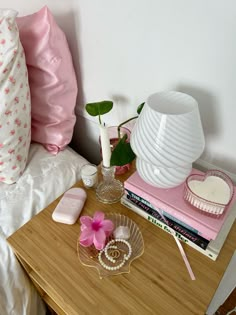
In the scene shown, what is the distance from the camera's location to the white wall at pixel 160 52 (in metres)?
0.57

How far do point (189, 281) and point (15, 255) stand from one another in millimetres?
460

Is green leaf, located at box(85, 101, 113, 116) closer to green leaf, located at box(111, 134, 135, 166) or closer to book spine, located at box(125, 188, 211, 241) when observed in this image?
green leaf, located at box(111, 134, 135, 166)

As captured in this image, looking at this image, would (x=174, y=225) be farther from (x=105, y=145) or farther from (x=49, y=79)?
(x=49, y=79)

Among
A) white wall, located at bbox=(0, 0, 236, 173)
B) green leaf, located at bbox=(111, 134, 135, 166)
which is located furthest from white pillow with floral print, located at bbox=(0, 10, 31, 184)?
green leaf, located at bbox=(111, 134, 135, 166)

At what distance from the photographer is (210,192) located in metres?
0.61

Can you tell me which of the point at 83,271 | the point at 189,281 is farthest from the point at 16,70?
the point at 189,281

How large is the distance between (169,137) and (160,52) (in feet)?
0.86

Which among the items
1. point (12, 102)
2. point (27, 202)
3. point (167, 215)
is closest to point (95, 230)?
point (167, 215)

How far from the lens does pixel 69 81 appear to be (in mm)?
868

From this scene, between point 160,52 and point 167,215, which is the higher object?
point 160,52

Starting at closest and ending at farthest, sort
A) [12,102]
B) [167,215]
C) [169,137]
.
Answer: [169,137] → [167,215] → [12,102]

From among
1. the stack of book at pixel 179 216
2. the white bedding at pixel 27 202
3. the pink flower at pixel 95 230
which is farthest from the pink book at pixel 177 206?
the white bedding at pixel 27 202

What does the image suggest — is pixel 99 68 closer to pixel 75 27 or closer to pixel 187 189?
pixel 75 27

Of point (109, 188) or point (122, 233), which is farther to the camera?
point (109, 188)
